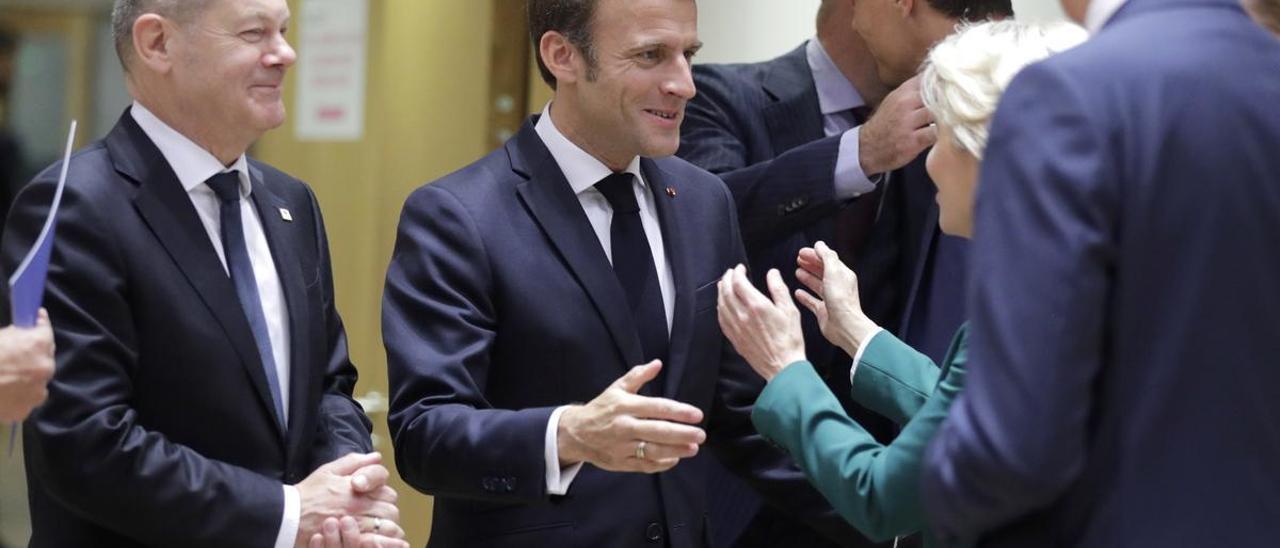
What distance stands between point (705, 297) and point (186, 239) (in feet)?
2.83

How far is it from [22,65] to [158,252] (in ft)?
12.5

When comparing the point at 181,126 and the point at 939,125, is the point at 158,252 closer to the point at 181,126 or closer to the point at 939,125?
the point at 181,126

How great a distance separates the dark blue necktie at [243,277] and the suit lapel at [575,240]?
1.51ft

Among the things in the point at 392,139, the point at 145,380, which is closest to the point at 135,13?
the point at 145,380

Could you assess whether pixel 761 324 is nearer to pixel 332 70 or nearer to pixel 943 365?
pixel 943 365

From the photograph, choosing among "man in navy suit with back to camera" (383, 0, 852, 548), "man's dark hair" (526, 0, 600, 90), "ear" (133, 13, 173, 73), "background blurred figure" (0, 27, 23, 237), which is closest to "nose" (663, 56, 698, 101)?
"man in navy suit with back to camera" (383, 0, 852, 548)

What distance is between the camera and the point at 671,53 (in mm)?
2762

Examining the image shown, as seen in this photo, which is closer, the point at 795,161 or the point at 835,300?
the point at 835,300

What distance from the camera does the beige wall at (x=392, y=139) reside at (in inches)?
187

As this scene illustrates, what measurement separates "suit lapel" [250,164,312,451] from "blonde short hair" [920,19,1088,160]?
3.29ft

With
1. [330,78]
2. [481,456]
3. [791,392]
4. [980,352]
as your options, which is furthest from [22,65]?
[980,352]

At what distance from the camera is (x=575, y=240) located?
8.59 ft

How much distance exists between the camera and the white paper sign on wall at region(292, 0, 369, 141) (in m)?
4.77

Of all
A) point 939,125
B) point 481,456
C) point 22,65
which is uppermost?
point 939,125
